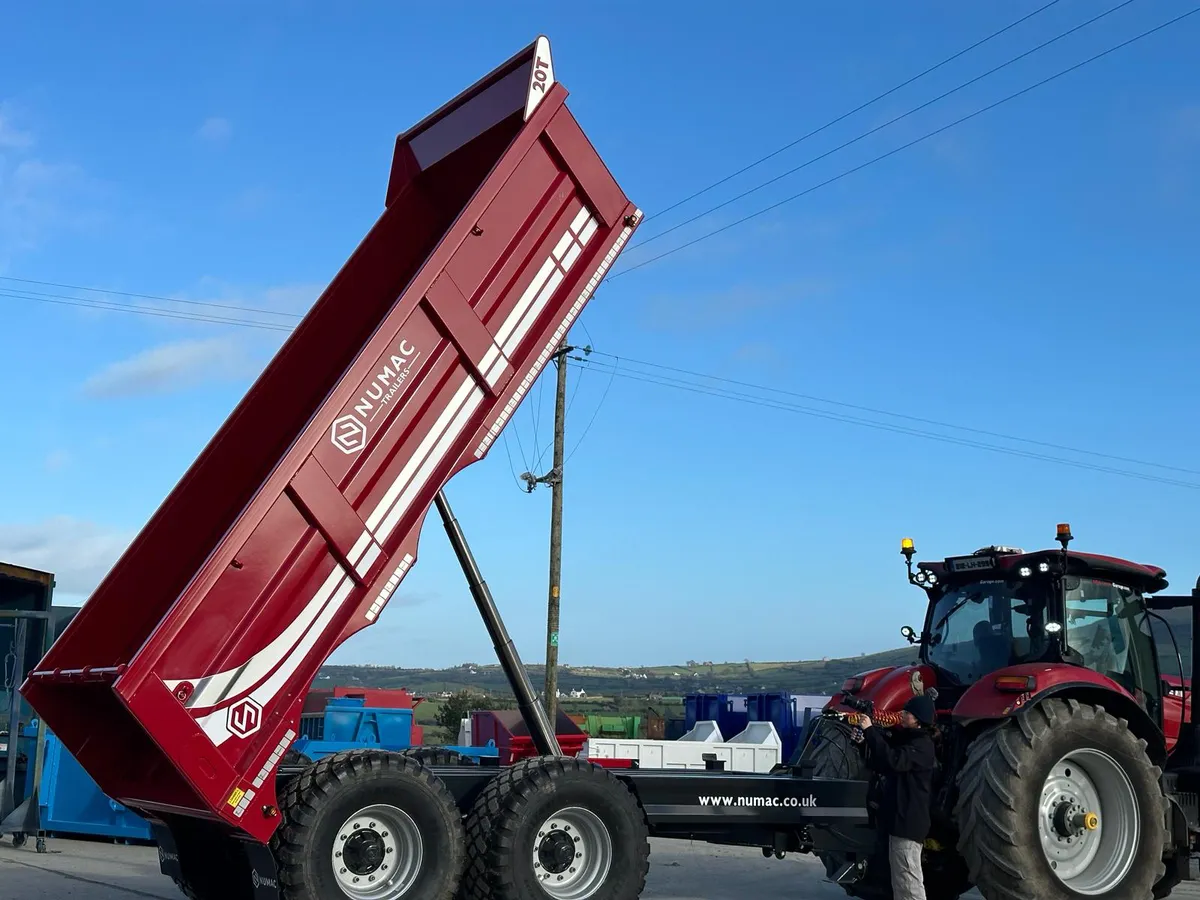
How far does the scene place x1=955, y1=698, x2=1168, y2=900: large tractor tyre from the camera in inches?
301

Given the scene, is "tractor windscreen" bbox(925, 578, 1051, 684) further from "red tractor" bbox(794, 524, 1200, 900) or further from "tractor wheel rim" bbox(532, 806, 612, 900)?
"tractor wheel rim" bbox(532, 806, 612, 900)

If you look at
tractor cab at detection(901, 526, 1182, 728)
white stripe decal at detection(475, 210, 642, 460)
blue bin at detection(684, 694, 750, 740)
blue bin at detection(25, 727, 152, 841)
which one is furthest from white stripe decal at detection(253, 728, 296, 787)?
blue bin at detection(684, 694, 750, 740)

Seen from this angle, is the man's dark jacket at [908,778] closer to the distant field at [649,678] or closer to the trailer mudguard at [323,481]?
the trailer mudguard at [323,481]

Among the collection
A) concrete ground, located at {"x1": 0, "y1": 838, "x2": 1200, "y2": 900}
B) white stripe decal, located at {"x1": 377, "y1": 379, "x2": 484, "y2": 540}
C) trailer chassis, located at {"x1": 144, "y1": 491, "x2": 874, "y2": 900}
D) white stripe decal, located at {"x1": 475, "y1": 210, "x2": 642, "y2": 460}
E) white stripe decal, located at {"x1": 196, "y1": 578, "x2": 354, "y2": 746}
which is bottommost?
concrete ground, located at {"x1": 0, "y1": 838, "x2": 1200, "y2": 900}

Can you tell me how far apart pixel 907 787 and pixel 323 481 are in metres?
3.94

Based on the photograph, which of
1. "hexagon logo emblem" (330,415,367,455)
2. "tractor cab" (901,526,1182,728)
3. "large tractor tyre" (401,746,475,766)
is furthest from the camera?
"tractor cab" (901,526,1182,728)

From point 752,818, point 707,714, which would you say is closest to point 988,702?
point 752,818

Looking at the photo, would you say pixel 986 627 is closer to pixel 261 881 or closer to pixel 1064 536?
pixel 1064 536

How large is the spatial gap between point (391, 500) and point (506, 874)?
6.90 feet

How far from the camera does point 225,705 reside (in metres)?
6.19

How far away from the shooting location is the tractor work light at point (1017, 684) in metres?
7.91

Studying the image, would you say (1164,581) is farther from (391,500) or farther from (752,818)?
(391,500)

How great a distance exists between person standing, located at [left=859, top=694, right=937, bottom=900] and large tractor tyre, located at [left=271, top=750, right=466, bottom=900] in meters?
2.64

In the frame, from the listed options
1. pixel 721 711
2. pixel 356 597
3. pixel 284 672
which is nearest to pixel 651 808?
pixel 356 597
